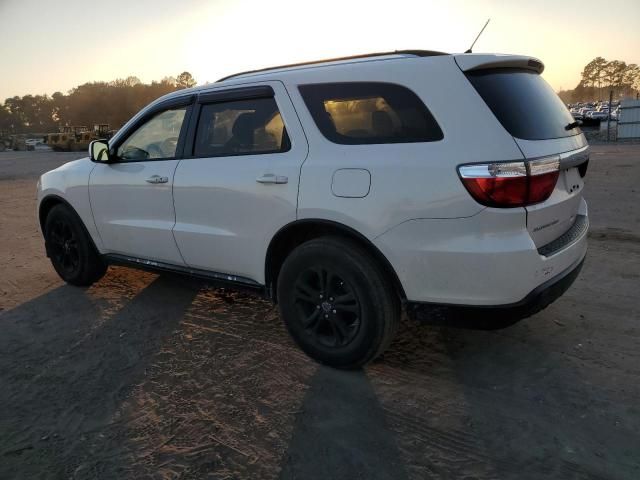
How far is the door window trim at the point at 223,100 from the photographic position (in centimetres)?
349

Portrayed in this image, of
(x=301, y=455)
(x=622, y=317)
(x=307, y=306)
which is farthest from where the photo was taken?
(x=622, y=317)

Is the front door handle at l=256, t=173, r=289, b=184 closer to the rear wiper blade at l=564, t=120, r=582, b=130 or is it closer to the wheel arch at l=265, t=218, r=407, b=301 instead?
the wheel arch at l=265, t=218, r=407, b=301

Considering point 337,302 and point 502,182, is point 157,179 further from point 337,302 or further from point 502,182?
point 502,182

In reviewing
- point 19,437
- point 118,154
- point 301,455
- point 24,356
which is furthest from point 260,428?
point 118,154

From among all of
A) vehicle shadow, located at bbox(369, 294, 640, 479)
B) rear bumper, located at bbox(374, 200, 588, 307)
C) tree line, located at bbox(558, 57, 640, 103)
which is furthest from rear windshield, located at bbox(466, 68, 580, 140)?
tree line, located at bbox(558, 57, 640, 103)

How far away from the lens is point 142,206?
13.9ft

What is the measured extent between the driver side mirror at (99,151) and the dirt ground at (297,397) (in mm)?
1286

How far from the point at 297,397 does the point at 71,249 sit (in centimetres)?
321

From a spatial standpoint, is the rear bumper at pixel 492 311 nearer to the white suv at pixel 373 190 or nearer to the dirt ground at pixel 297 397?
the white suv at pixel 373 190

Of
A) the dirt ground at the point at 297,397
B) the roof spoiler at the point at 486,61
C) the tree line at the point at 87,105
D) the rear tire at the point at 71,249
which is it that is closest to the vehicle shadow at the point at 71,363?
the dirt ground at the point at 297,397

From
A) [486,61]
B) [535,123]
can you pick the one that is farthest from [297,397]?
[486,61]

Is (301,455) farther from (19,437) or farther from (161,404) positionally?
(19,437)

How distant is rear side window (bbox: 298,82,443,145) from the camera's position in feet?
9.41

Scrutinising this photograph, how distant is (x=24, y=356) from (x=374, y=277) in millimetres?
2570
